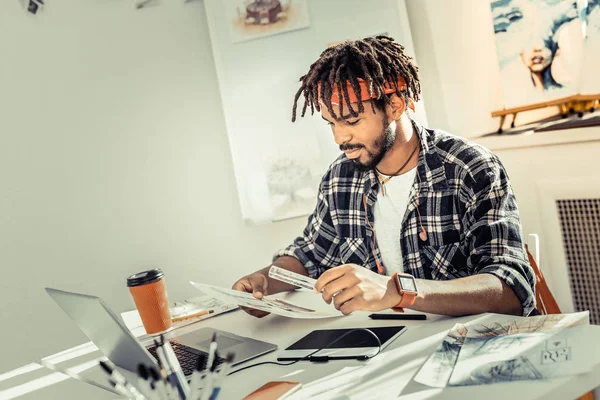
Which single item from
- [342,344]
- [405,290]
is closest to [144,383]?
[342,344]

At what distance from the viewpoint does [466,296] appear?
132cm

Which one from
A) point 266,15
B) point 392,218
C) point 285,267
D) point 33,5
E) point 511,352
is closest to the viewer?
point 511,352

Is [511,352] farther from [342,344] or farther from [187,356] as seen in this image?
[187,356]

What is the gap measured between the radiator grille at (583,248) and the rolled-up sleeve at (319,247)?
0.83m

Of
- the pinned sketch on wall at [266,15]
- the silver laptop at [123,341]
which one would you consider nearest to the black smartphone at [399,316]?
the silver laptop at [123,341]

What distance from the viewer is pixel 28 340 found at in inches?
98.3

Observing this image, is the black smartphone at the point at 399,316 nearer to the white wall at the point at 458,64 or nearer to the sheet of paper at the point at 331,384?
the sheet of paper at the point at 331,384

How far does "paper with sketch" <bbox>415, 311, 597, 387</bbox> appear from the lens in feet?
3.22

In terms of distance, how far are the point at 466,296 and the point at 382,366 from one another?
0.29 meters

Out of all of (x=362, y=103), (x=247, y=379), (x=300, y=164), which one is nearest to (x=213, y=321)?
(x=247, y=379)

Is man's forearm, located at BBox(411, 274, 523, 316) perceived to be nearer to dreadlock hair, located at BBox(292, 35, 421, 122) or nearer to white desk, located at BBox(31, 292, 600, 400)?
white desk, located at BBox(31, 292, 600, 400)

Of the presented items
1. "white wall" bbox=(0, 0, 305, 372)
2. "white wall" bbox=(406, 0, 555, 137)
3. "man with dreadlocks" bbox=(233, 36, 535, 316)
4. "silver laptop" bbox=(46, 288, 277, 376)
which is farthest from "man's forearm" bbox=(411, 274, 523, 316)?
"white wall" bbox=(0, 0, 305, 372)

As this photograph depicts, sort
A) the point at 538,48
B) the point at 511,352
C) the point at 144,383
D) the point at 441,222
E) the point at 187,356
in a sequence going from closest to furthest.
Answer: the point at 144,383 < the point at 511,352 < the point at 187,356 < the point at 441,222 < the point at 538,48

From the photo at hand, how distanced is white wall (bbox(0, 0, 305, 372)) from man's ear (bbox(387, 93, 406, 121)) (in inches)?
41.5
